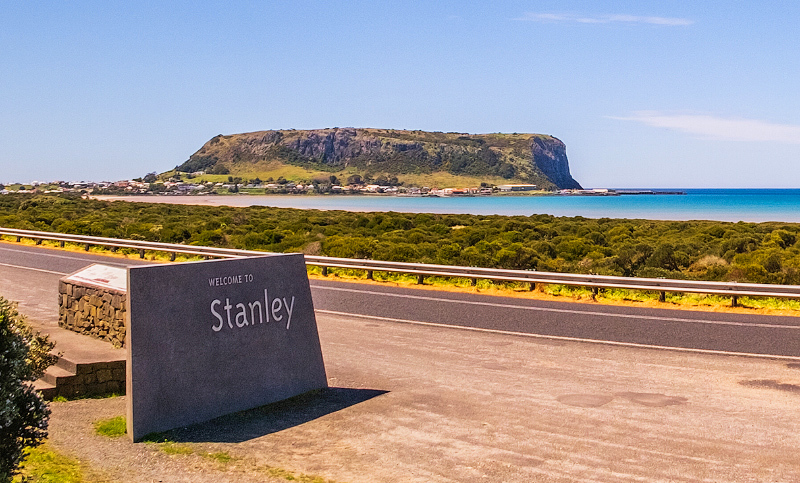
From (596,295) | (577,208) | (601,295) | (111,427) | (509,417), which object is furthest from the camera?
(577,208)

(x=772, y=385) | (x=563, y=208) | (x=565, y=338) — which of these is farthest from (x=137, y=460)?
(x=563, y=208)

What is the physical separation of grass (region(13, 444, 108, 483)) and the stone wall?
122 inches

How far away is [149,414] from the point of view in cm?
750

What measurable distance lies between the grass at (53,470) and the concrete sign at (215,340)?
2.40 ft

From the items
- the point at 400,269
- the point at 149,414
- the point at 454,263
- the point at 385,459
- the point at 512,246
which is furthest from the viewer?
the point at 512,246

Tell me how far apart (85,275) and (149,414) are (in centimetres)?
415

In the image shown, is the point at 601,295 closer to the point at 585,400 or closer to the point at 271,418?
the point at 585,400

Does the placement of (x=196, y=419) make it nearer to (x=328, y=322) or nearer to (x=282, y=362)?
(x=282, y=362)

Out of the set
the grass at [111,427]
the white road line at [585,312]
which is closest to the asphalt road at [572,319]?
the white road line at [585,312]

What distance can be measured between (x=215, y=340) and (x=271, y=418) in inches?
41.3

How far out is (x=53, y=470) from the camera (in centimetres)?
654

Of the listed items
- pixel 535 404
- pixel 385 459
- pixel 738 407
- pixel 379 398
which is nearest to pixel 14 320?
pixel 385 459

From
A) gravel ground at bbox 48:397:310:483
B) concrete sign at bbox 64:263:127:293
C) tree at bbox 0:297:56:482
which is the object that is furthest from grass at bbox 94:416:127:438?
tree at bbox 0:297:56:482

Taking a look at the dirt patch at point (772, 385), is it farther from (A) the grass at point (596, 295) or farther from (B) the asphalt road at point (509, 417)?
(A) the grass at point (596, 295)
